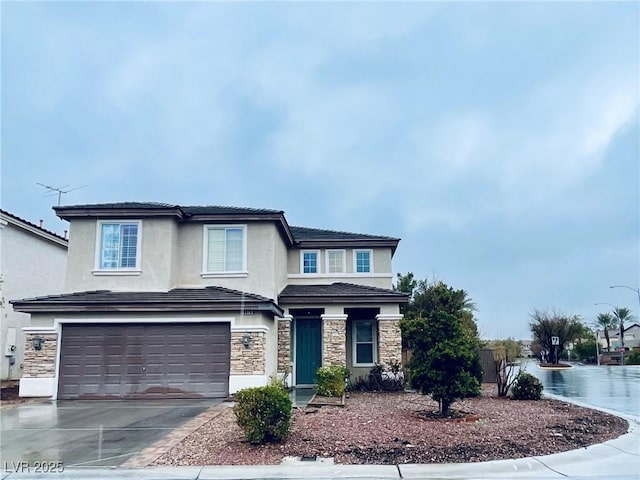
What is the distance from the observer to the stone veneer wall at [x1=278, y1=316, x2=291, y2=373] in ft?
60.8

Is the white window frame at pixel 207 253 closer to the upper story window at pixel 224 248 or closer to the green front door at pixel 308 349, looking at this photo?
the upper story window at pixel 224 248

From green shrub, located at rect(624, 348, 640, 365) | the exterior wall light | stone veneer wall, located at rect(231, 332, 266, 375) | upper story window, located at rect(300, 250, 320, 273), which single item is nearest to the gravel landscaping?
stone veneer wall, located at rect(231, 332, 266, 375)

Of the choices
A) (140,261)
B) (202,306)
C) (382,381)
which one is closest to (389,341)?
(382,381)

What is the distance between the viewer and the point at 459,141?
22328 millimetres

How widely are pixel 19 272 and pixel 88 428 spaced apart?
12.1 meters

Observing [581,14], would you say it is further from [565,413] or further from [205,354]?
[205,354]

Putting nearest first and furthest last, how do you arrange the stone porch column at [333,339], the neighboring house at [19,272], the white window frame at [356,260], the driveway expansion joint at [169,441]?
the driveway expansion joint at [169,441], the stone porch column at [333,339], the neighboring house at [19,272], the white window frame at [356,260]

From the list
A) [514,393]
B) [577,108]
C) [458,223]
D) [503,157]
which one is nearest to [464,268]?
[458,223]

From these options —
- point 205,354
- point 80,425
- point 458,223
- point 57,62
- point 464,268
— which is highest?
point 57,62

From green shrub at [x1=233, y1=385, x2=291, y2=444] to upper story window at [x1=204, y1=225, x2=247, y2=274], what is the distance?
9.19 m

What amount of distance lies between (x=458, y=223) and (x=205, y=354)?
882 inches

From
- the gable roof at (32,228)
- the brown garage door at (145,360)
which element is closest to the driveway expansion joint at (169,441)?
the brown garage door at (145,360)

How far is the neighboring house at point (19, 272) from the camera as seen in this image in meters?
19.4

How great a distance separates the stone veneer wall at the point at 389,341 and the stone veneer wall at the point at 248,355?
4740 millimetres
